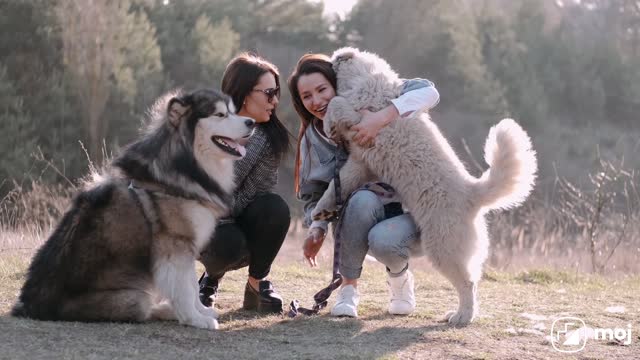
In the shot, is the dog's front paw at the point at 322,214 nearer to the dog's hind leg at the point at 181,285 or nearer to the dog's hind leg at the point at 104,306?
the dog's hind leg at the point at 181,285

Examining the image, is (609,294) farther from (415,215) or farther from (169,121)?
(169,121)

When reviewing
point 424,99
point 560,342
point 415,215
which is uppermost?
point 424,99

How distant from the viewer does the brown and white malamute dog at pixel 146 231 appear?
368 cm

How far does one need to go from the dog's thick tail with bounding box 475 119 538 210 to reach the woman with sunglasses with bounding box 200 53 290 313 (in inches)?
44.7

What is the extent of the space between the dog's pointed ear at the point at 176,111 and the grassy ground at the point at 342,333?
0.99 metres

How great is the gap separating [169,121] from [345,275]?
1241mm

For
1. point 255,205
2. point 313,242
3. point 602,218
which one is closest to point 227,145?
point 255,205

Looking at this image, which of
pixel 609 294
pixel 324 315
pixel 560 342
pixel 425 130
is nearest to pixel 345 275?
pixel 324 315

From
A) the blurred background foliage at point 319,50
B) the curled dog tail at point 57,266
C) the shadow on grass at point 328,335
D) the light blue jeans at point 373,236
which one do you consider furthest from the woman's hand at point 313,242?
the blurred background foliage at point 319,50

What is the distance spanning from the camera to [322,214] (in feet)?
13.9

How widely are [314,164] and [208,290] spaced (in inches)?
36.1

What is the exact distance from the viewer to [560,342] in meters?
3.77

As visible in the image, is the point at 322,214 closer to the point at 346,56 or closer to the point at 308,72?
the point at 308,72

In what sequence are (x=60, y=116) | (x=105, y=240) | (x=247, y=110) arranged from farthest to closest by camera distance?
(x=60, y=116) → (x=247, y=110) → (x=105, y=240)
